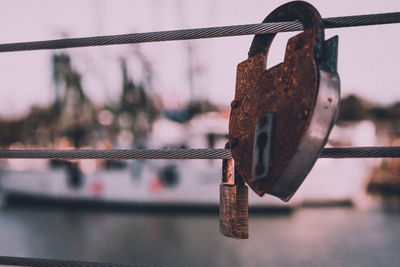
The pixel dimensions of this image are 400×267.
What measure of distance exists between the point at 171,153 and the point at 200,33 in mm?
265

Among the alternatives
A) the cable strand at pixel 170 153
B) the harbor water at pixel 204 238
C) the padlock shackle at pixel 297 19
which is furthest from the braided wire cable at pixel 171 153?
the harbor water at pixel 204 238

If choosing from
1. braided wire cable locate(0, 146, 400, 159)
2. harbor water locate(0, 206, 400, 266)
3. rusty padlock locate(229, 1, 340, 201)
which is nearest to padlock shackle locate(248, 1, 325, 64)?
rusty padlock locate(229, 1, 340, 201)

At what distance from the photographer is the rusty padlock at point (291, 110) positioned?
1.57 ft

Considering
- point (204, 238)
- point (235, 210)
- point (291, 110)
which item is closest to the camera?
point (291, 110)

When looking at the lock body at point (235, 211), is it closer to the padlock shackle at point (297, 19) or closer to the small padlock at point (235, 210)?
the small padlock at point (235, 210)

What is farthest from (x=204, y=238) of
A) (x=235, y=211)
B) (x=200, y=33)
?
(x=200, y=33)

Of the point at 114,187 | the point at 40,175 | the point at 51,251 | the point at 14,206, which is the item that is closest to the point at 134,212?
the point at 114,187

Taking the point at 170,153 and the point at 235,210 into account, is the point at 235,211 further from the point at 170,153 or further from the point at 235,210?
the point at 170,153

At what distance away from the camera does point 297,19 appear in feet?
1.91

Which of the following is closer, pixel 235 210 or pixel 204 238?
pixel 235 210

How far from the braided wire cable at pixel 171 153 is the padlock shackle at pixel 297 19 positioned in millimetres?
206

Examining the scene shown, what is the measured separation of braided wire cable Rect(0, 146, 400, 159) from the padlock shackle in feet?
0.68

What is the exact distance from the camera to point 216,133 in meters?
8.06

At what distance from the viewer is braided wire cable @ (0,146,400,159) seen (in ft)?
1.97
